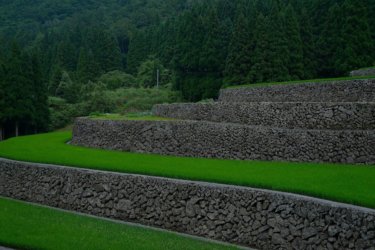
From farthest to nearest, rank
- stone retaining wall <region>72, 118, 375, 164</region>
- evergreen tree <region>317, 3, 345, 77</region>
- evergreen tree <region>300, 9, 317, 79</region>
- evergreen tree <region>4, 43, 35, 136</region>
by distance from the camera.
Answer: evergreen tree <region>4, 43, 35, 136</region> < evergreen tree <region>300, 9, 317, 79</region> < evergreen tree <region>317, 3, 345, 77</region> < stone retaining wall <region>72, 118, 375, 164</region>

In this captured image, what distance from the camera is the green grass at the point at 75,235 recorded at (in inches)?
386

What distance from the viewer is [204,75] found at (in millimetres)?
Result: 47844

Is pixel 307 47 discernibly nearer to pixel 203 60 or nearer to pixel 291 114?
pixel 203 60

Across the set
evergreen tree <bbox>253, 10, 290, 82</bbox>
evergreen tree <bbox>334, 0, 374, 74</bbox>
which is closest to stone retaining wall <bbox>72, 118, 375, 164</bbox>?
evergreen tree <bbox>253, 10, 290, 82</bbox>

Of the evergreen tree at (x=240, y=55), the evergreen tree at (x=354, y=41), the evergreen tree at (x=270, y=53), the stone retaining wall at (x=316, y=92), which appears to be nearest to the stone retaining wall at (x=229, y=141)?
the stone retaining wall at (x=316, y=92)

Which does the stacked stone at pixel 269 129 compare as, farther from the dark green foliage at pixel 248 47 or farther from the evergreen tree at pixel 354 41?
the dark green foliage at pixel 248 47

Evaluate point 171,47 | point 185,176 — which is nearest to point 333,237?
point 185,176

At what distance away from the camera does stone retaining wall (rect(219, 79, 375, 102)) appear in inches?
781

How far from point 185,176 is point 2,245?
5.64 meters

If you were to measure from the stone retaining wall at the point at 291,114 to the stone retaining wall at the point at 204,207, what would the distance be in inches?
287

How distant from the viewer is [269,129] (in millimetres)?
17844

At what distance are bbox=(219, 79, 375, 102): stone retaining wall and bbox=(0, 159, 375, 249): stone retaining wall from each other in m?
10.1

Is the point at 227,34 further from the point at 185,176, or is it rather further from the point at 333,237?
the point at 333,237

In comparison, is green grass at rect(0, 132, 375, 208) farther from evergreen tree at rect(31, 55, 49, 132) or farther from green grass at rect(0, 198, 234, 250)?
evergreen tree at rect(31, 55, 49, 132)
